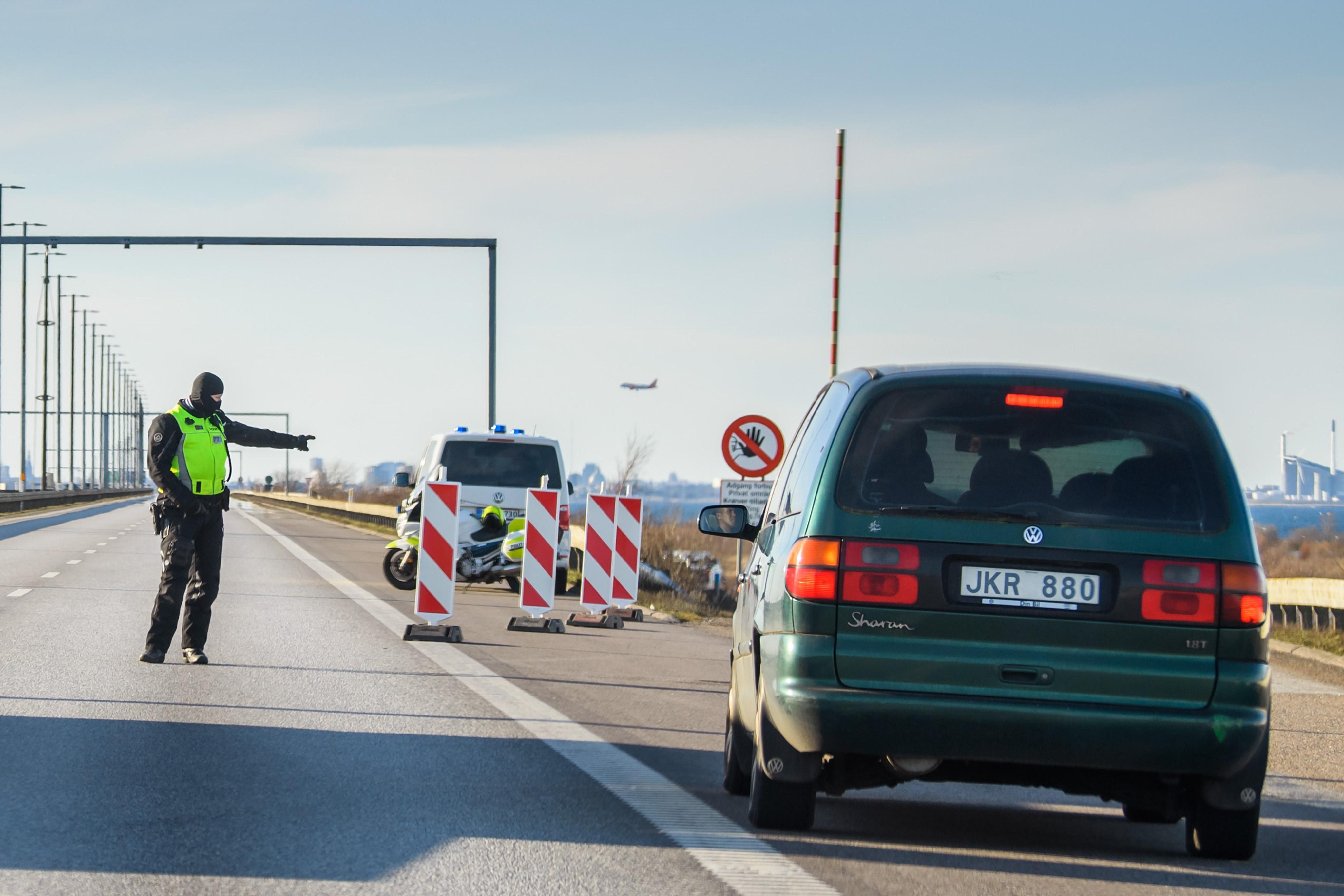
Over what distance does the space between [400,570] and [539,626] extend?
17.2ft

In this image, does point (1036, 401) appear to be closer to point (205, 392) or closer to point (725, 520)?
point (725, 520)

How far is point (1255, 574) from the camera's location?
557 centimetres

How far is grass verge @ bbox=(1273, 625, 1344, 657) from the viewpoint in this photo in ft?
45.5

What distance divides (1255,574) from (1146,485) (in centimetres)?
46

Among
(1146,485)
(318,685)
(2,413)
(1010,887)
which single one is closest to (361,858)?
(1010,887)

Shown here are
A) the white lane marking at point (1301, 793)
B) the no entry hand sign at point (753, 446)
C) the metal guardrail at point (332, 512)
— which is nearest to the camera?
the white lane marking at point (1301, 793)

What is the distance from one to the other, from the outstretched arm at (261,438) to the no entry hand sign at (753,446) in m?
5.77

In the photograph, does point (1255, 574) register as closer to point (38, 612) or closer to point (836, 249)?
point (836, 249)

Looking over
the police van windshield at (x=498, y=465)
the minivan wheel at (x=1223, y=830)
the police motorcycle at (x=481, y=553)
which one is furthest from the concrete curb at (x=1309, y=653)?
the police van windshield at (x=498, y=465)

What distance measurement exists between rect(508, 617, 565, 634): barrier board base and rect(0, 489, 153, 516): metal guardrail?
4415 cm

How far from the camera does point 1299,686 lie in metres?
12.2

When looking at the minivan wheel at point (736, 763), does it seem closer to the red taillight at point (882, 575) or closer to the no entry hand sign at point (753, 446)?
the red taillight at point (882, 575)

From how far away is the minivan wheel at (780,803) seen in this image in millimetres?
→ 6047

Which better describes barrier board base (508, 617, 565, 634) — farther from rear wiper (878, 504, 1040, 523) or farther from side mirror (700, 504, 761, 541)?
rear wiper (878, 504, 1040, 523)
